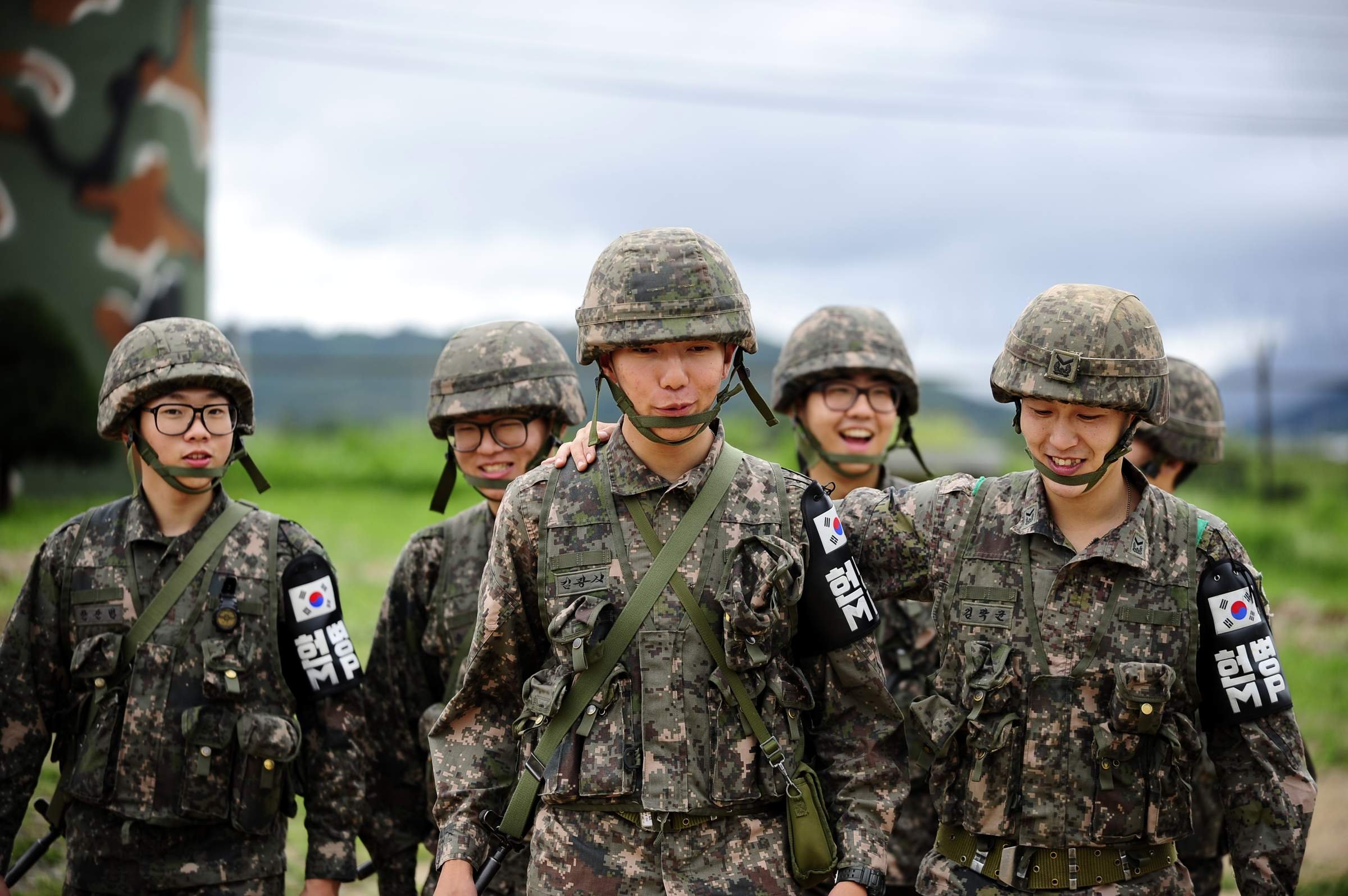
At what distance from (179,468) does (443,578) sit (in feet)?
3.53

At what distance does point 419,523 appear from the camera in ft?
49.2

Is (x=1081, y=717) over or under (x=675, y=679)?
under

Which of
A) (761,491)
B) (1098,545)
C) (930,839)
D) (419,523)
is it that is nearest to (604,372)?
(761,491)

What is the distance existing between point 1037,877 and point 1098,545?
3.24 feet

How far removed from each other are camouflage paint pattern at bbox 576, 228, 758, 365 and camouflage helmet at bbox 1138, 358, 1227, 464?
267 centimetres

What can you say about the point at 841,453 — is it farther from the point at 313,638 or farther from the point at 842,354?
the point at 313,638

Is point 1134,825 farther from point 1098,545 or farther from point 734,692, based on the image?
point 734,692

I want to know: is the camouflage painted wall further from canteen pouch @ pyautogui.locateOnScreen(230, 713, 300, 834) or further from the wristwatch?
the wristwatch

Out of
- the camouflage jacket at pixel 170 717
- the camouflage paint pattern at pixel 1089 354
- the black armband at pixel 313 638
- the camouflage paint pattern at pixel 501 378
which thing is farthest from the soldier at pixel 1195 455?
the camouflage jacket at pixel 170 717

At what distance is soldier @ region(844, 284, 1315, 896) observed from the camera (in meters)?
3.92

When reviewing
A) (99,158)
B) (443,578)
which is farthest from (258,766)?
(99,158)

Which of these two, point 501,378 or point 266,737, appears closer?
point 266,737

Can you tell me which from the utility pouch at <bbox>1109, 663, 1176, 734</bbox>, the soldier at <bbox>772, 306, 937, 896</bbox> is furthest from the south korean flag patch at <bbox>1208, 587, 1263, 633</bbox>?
the soldier at <bbox>772, 306, 937, 896</bbox>

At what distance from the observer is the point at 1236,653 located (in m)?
3.94
